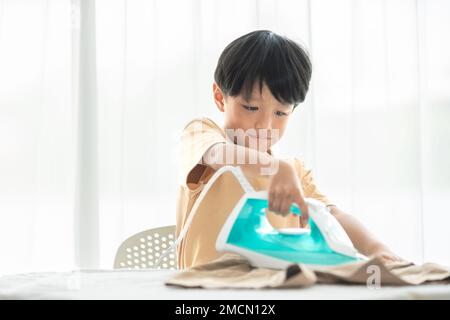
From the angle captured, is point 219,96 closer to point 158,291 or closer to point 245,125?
point 245,125

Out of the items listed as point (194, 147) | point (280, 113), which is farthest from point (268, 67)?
point (194, 147)

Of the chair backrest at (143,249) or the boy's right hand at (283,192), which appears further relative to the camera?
the chair backrest at (143,249)

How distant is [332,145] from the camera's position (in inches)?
78.1

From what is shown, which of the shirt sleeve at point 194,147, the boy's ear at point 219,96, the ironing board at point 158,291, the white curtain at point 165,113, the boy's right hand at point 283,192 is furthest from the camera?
the white curtain at point 165,113

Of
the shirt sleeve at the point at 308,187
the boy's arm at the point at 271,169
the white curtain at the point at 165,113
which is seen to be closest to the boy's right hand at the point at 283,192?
the boy's arm at the point at 271,169

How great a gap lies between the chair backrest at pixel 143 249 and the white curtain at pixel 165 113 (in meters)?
0.68

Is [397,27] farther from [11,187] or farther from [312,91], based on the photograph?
[11,187]

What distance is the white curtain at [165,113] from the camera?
1917 mm

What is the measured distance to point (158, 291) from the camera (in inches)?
23.8

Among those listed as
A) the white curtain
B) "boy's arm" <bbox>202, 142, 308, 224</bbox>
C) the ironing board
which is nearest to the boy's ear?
"boy's arm" <bbox>202, 142, 308, 224</bbox>

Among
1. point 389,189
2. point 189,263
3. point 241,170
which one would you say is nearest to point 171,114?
point 389,189

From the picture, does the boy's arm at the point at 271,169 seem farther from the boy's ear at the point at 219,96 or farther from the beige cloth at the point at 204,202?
the boy's ear at the point at 219,96

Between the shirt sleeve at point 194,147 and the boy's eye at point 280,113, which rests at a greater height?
the boy's eye at point 280,113

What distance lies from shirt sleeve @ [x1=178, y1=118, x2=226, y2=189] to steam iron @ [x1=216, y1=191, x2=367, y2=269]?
147mm
